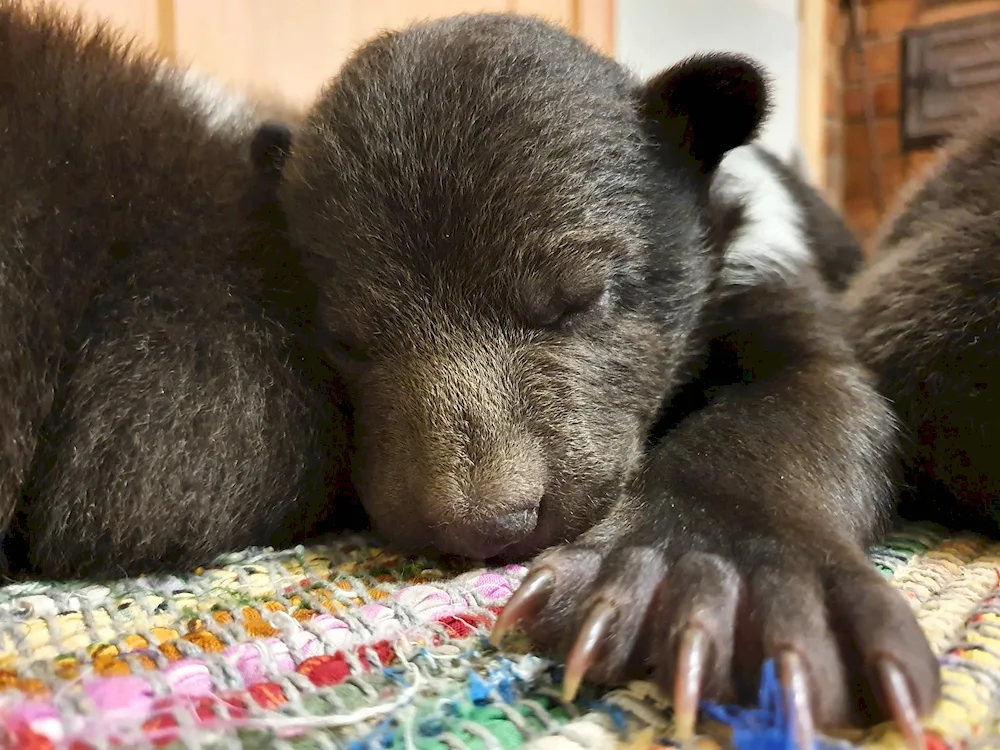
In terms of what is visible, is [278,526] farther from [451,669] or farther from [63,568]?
[451,669]

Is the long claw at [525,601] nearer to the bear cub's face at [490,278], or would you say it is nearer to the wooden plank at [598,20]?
the bear cub's face at [490,278]

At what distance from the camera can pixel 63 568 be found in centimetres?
102

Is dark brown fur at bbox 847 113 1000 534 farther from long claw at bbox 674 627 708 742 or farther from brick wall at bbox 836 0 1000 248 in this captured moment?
brick wall at bbox 836 0 1000 248

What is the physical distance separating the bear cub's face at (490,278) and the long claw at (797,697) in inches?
14.6

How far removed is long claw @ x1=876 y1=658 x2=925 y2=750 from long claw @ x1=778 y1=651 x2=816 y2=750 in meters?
0.06

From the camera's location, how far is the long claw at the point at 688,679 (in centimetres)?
66

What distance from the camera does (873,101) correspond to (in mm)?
5301

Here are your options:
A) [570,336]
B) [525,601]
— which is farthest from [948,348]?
A: [525,601]

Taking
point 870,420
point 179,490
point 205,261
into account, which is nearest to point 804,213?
point 870,420

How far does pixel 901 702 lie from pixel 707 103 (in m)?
0.95

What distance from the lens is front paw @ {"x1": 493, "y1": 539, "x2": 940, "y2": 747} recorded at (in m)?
0.69

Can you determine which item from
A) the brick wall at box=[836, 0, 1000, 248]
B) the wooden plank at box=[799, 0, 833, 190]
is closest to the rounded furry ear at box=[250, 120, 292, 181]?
the wooden plank at box=[799, 0, 833, 190]

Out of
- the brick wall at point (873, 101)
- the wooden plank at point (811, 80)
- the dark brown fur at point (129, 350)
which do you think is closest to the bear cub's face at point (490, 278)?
the dark brown fur at point (129, 350)

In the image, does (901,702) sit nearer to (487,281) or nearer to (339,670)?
(339,670)
